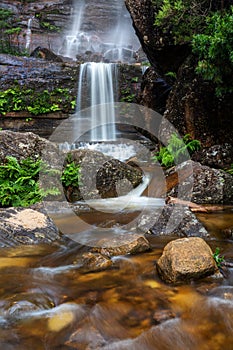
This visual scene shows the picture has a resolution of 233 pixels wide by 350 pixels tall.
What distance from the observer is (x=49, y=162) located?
24.1 feet

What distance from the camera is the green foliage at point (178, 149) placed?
9133 mm

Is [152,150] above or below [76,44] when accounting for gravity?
below

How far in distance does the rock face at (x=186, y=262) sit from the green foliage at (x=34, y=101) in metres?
13.7

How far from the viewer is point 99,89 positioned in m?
16.5

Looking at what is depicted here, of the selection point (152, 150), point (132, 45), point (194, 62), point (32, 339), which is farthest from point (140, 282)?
point (132, 45)

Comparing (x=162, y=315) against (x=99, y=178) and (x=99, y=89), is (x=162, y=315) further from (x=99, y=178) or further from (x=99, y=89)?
(x=99, y=89)

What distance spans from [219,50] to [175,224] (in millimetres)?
4059

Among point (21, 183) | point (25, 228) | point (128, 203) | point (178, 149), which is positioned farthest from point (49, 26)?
point (25, 228)

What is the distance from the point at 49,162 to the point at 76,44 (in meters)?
20.7

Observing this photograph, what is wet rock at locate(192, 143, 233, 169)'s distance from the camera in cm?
857

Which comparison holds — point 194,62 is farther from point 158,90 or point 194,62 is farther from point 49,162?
point 49,162

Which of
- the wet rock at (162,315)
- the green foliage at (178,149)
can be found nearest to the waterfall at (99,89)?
the green foliage at (178,149)

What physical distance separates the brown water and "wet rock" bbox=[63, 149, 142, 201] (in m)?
3.52

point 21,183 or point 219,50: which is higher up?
point 219,50
